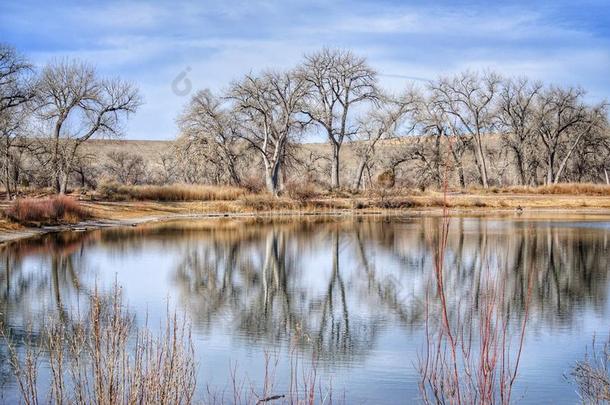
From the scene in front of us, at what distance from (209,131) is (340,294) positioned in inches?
1658

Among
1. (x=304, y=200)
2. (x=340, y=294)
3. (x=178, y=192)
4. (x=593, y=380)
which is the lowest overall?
(x=340, y=294)

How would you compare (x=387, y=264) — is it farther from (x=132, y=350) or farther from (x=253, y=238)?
(x=132, y=350)

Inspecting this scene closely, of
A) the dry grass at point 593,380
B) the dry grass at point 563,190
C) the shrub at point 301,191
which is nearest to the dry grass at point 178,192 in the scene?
the shrub at point 301,191

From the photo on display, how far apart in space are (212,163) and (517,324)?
159 ft

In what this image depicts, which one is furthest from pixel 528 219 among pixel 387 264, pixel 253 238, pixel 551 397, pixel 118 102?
pixel 551 397

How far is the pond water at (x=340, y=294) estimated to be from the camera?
9.98m

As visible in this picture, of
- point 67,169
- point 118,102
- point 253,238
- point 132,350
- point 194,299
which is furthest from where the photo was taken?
point 118,102

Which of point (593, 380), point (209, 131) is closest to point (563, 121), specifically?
point (209, 131)

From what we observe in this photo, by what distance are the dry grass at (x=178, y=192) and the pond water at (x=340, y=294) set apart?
1788 cm

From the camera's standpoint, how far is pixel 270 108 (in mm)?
56000

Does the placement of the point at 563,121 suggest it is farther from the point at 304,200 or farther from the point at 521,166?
the point at 304,200

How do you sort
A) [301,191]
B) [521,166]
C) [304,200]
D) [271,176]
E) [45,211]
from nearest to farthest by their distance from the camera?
1. [45,211]
2. [304,200]
3. [301,191]
4. [271,176]
5. [521,166]

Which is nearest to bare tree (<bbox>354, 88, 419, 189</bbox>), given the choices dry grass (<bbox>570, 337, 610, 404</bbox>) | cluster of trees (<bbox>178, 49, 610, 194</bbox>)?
cluster of trees (<bbox>178, 49, 610, 194</bbox>)

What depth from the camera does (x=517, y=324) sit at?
12852 millimetres
